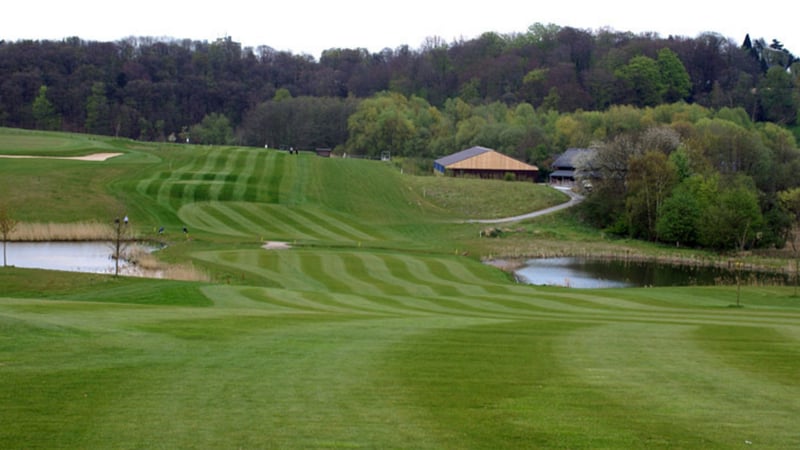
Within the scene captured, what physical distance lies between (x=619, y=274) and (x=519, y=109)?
9083 cm

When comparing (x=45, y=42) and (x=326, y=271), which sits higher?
(x=45, y=42)

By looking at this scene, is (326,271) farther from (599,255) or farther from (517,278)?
(599,255)

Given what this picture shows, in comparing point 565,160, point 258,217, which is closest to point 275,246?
point 258,217

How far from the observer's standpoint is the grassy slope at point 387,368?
10.9 m

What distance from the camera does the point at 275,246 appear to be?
5359 cm

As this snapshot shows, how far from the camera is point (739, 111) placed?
5231 inches

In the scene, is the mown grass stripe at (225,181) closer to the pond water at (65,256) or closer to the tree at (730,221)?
the pond water at (65,256)

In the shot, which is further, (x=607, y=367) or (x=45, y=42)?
(x=45, y=42)

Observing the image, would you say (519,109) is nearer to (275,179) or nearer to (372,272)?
(275,179)

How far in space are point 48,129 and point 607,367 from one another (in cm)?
15541

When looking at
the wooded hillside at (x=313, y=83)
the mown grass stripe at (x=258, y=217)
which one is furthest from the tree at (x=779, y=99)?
the mown grass stripe at (x=258, y=217)

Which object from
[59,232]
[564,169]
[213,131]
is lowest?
[59,232]

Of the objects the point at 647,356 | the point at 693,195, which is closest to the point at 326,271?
the point at 647,356

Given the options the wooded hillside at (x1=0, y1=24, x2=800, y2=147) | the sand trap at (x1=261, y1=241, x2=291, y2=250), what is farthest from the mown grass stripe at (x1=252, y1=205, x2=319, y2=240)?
the wooded hillside at (x1=0, y1=24, x2=800, y2=147)
